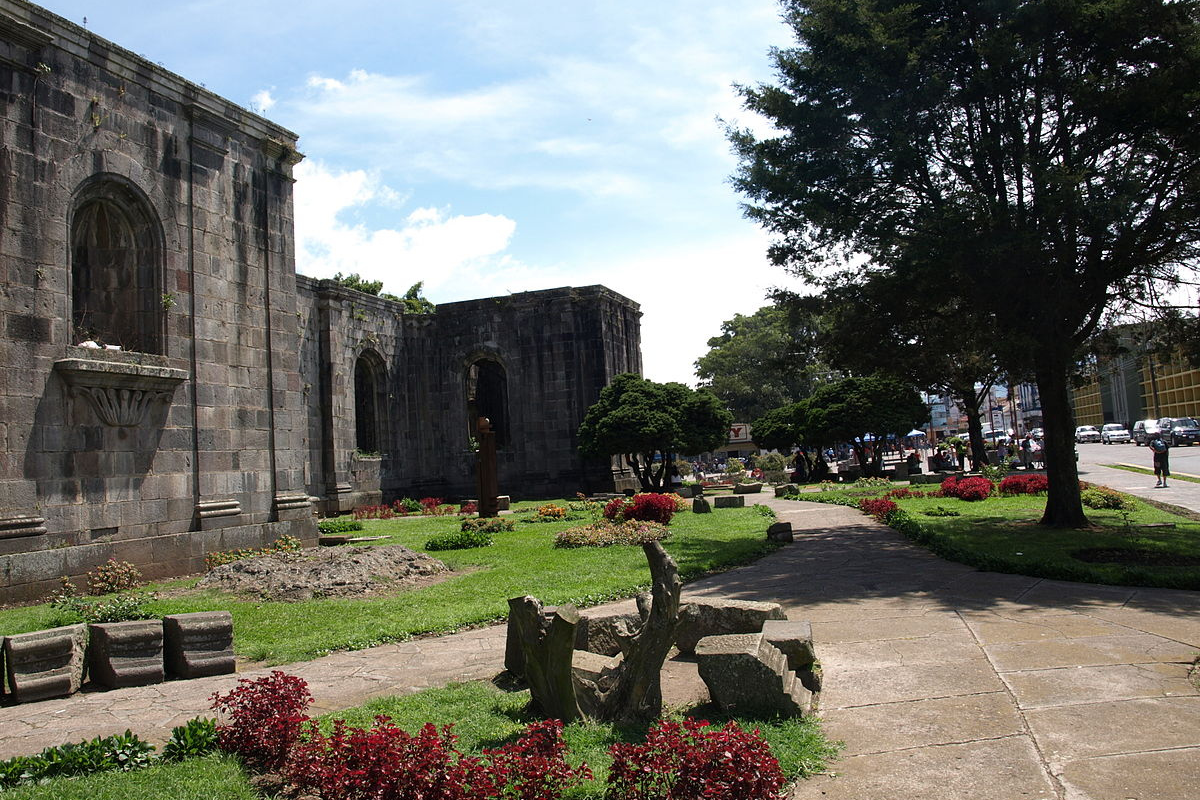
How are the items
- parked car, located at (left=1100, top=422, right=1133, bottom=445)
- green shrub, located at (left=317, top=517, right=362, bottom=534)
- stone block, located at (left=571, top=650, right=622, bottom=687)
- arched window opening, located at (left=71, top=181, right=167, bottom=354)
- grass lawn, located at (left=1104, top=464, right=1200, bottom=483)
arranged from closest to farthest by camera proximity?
stone block, located at (left=571, top=650, right=622, bottom=687)
arched window opening, located at (left=71, top=181, right=167, bottom=354)
green shrub, located at (left=317, top=517, right=362, bottom=534)
grass lawn, located at (left=1104, top=464, right=1200, bottom=483)
parked car, located at (left=1100, top=422, right=1133, bottom=445)

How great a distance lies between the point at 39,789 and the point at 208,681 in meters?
2.38

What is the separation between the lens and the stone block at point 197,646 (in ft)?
21.5

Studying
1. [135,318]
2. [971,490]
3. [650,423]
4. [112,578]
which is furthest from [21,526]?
[971,490]

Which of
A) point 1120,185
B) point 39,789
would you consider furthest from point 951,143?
point 39,789

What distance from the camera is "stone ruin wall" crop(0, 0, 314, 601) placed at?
33.6 ft

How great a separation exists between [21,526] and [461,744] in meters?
8.23

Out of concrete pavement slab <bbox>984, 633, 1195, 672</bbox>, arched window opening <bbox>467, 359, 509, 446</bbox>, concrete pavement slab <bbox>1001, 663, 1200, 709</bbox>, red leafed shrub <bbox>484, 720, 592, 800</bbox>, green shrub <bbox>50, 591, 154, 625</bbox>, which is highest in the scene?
arched window opening <bbox>467, 359, 509, 446</bbox>

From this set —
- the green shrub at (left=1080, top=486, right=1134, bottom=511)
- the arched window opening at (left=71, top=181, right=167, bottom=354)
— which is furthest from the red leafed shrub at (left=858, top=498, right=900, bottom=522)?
the arched window opening at (left=71, top=181, right=167, bottom=354)

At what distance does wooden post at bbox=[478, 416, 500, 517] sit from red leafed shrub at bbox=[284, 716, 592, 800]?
1610cm

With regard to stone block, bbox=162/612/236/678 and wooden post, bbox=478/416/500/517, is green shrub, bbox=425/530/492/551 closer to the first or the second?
wooden post, bbox=478/416/500/517

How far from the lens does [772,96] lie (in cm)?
1398

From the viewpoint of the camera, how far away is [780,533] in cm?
1373

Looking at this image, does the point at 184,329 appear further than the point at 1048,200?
Yes

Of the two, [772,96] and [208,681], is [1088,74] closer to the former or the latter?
[772,96]
